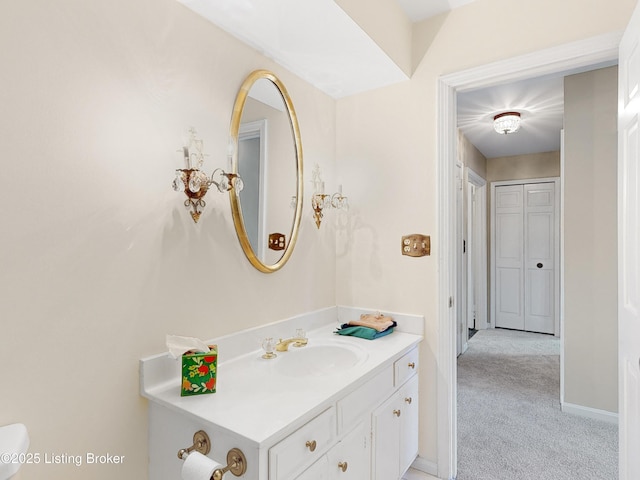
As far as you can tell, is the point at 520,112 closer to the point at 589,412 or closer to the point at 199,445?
the point at 589,412

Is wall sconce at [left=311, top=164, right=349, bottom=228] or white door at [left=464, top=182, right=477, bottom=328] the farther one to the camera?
white door at [left=464, top=182, right=477, bottom=328]

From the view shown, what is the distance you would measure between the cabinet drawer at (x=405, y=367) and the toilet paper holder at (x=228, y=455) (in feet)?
2.96

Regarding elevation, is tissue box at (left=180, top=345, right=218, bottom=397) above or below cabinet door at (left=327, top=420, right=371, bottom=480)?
above

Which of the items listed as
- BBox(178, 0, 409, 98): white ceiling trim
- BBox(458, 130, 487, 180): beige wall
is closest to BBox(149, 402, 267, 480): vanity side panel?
BBox(178, 0, 409, 98): white ceiling trim

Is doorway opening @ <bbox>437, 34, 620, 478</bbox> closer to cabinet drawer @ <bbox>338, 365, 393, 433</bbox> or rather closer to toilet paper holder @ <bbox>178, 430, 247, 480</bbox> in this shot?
cabinet drawer @ <bbox>338, 365, 393, 433</bbox>

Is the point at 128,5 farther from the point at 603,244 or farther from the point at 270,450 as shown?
the point at 603,244

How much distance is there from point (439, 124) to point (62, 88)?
1659 millimetres

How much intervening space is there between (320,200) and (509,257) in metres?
4.12

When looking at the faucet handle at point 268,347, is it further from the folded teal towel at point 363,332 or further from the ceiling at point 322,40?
the ceiling at point 322,40

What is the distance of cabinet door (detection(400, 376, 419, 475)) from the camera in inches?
72.2

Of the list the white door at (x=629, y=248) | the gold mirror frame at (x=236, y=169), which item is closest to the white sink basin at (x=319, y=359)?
the gold mirror frame at (x=236, y=169)

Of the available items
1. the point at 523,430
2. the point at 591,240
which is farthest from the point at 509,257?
the point at 523,430

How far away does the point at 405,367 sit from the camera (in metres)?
1.87

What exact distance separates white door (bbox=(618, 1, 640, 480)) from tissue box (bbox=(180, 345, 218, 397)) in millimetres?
1457
